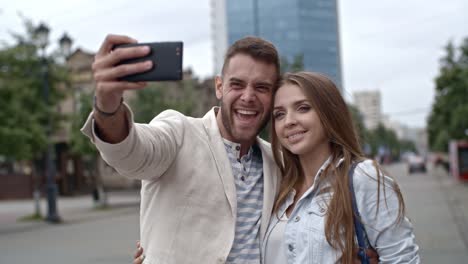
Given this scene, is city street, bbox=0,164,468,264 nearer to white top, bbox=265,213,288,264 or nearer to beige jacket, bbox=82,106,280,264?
white top, bbox=265,213,288,264

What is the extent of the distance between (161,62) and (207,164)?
918 mm

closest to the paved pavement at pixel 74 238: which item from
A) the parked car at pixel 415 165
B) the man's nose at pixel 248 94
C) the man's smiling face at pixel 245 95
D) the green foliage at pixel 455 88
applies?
the man's smiling face at pixel 245 95

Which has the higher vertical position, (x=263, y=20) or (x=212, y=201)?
(x=263, y=20)

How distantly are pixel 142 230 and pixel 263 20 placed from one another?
87151mm

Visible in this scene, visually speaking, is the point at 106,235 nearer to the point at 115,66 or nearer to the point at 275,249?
the point at 275,249

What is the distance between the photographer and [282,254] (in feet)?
9.23

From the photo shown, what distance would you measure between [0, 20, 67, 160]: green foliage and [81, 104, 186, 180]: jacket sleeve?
14797 mm

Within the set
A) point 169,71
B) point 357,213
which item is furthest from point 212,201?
point 169,71

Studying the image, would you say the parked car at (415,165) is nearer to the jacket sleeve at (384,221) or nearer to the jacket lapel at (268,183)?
the jacket lapel at (268,183)

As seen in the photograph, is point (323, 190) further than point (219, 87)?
No

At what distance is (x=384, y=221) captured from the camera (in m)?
2.55

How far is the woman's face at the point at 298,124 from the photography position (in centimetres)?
285

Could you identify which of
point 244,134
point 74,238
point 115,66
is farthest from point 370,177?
point 74,238

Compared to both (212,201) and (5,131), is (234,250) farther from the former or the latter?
(5,131)
